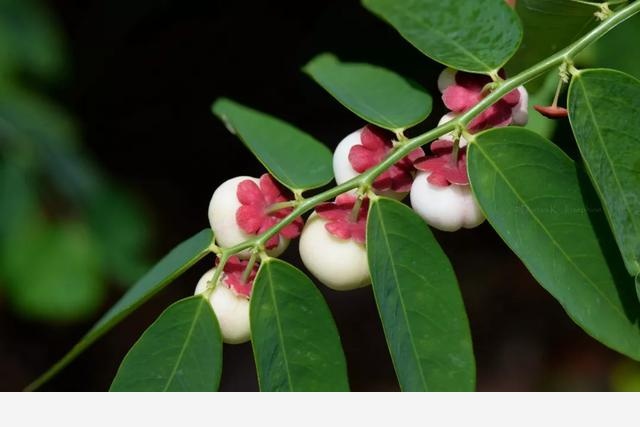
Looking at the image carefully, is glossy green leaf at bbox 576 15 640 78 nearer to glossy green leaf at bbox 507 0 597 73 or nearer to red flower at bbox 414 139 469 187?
glossy green leaf at bbox 507 0 597 73

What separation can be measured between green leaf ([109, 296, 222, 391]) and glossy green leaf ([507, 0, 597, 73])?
0.37 m

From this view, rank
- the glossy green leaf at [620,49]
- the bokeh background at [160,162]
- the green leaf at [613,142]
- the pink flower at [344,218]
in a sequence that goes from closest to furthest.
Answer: the green leaf at [613,142] → the pink flower at [344,218] → the glossy green leaf at [620,49] → the bokeh background at [160,162]

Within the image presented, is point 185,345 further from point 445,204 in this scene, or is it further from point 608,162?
point 608,162

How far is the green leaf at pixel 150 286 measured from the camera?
693mm

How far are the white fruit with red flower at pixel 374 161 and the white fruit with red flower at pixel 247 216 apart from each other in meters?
0.06

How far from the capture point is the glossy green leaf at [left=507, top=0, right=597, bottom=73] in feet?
2.56

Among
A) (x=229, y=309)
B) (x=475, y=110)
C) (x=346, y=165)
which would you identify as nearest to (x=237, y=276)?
(x=229, y=309)

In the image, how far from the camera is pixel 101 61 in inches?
65.5

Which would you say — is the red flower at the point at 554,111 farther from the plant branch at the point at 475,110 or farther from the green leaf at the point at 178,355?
the green leaf at the point at 178,355

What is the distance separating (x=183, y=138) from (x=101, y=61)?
309 mm

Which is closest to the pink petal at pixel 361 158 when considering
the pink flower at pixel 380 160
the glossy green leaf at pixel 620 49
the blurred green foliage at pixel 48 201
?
the pink flower at pixel 380 160

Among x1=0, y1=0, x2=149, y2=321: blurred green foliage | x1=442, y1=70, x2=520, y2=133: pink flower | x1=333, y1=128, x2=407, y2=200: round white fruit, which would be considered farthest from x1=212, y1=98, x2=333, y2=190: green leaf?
x1=0, y1=0, x2=149, y2=321: blurred green foliage

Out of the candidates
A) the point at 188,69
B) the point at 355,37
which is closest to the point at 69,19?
the point at 188,69

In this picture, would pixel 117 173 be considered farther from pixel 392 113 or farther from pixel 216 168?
pixel 392 113
